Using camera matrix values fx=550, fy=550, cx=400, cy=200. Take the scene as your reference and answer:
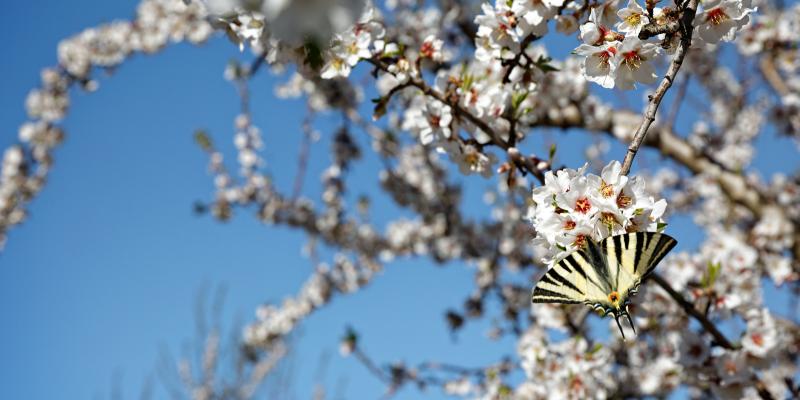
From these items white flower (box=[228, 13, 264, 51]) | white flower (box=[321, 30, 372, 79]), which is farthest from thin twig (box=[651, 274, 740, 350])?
white flower (box=[228, 13, 264, 51])

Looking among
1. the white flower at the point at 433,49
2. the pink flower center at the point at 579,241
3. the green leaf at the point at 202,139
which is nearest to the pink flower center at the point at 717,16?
the pink flower center at the point at 579,241

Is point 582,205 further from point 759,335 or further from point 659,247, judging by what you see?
point 759,335

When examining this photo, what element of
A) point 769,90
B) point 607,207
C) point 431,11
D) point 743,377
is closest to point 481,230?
point 431,11

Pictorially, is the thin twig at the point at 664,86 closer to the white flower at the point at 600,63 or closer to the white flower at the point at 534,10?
the white flower at the point at 600,63

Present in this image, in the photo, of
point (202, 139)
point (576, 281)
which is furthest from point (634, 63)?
point (202, 139)

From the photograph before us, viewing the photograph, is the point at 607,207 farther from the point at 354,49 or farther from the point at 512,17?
the point at 354,49
